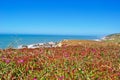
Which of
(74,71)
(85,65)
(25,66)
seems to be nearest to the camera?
(74,71)

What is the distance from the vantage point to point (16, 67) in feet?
30.6

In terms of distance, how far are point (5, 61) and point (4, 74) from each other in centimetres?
159

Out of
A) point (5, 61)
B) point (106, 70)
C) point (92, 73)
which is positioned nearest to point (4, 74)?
point (5, 61)

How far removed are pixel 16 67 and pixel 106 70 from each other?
10.1 ft

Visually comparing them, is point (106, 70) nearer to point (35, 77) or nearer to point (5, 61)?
point (35, 77)

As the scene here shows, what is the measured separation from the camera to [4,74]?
8328mm

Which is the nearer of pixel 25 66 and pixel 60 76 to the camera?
pixel 60 76

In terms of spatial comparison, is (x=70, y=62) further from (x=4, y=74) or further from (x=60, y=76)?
(x=4, y=74)

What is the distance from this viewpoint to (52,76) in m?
8.41

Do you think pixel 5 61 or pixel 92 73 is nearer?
pixel 92 73

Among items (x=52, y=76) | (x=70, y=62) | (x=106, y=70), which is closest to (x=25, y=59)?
(x=70, y=62)

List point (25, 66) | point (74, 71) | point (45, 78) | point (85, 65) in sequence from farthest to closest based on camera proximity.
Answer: point (85, 65) → point (25, 66) → point (74, 71) → point (45, 78)

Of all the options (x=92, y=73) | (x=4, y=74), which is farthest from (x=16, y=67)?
(x=92, y=73)

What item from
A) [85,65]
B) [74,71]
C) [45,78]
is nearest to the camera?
[45,78]
